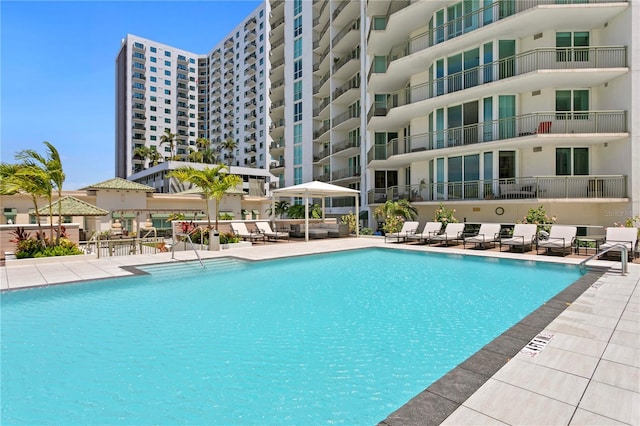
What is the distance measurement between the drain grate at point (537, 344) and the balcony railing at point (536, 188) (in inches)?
555

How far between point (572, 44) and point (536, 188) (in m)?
8.03

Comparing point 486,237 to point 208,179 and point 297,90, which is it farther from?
point 297,90

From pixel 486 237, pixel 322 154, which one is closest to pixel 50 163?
pixel 486 237

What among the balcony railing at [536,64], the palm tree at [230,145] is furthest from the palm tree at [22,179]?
the palm tree at [230,145]

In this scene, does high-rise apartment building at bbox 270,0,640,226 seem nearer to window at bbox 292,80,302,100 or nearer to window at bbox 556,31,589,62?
window at bbox 556,31,589,62

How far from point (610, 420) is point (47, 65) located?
697 inches

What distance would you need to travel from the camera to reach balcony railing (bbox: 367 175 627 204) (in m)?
15.5

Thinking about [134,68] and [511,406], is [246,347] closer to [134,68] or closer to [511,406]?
[511,406]

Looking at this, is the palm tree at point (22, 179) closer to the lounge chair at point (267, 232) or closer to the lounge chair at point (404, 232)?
the lounge chair at point (267, 232)

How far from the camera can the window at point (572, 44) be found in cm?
1675

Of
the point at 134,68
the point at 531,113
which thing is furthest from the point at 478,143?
the point at 134,68

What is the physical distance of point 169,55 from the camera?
84750mm

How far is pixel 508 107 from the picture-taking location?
17.8 meters

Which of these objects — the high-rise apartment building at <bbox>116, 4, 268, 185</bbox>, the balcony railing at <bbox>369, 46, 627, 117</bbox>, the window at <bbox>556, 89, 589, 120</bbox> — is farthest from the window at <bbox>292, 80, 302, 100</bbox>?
the window at <bbox>556, 89, 589, 120</bbox>
